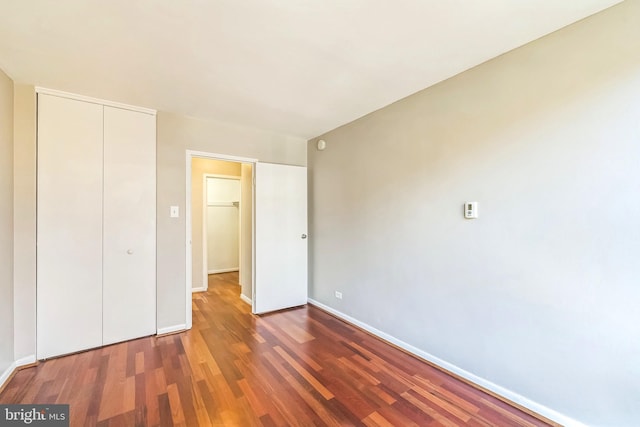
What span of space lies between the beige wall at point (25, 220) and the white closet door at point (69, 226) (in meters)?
0.04

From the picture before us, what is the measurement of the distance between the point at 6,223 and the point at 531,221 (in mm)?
3870

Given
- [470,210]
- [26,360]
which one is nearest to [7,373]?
[26,360]

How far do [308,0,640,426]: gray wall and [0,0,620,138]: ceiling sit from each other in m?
0.25

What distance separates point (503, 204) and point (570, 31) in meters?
1.08

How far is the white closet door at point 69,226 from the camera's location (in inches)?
90.7

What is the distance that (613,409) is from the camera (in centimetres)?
144

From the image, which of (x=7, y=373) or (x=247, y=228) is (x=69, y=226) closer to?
(x=7, y=373)

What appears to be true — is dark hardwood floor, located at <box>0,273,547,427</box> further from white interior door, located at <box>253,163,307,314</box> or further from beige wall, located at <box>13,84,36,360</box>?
white interior door, located at <box>253,163,307,314</box>

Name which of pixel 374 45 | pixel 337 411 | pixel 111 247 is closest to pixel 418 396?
pixel 337 411

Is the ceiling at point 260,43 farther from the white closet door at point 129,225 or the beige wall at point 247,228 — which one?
the beige wall at point 247,228

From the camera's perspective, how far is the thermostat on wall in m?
1.99

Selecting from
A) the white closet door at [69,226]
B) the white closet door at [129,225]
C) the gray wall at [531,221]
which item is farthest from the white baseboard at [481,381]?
the white closet door at [69,226]

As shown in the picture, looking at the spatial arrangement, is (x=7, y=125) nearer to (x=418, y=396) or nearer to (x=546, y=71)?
(x=418, y=396)

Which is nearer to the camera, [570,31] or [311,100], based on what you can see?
[570,31]
